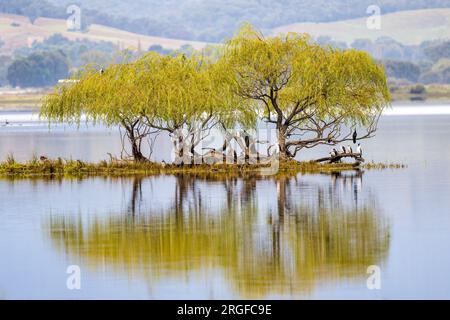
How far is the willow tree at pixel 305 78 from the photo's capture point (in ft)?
152

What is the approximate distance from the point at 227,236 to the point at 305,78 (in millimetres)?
20245

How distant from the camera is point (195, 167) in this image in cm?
4662

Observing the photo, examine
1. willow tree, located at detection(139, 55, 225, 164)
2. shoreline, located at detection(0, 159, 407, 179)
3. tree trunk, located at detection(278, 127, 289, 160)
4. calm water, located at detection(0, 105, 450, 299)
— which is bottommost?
calm water, located at detection(0, 105, 450, 299)

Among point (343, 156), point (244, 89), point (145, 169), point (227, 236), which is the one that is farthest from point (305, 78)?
point (227, 236)

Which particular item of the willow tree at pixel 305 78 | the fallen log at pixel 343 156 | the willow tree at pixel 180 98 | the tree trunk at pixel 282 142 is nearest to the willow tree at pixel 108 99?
the willow tree at pixel 180 98

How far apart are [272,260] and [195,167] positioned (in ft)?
76.0

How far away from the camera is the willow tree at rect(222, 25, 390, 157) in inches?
1823

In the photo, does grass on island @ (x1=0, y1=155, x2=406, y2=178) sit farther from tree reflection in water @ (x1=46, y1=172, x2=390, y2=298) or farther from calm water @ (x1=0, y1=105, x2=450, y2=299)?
tree reflection in water @ (x1=46, y1=172, x2=390, y2=298)

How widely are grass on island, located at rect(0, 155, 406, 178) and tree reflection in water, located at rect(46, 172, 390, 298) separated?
23.9 feet

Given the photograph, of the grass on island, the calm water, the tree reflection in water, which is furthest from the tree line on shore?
the tree reflection in water

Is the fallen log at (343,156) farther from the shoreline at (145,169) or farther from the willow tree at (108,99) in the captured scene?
the willow tree at (108,99)

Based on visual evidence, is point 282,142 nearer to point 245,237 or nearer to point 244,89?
point 244,89

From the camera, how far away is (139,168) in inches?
1849
